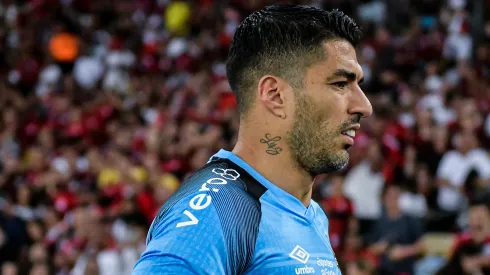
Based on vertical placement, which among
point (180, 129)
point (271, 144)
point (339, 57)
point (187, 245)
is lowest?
point (180, 129)

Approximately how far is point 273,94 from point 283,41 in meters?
0.16

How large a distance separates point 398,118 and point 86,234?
437 cm

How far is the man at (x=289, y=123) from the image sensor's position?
209 centimetres

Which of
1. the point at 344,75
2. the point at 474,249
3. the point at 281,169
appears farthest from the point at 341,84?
the point at 474,249

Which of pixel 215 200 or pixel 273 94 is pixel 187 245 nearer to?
pixel 215 200

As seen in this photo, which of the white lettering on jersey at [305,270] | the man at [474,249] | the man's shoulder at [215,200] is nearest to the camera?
the man's shoulder at [215,200]

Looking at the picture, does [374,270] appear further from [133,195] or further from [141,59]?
[141,59]

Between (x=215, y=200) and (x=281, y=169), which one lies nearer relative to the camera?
(x=215, y=200)

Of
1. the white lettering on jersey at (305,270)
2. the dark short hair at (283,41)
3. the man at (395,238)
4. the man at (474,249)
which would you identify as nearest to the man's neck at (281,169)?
the dark short hair at (283,41)

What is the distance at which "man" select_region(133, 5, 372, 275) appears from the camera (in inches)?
82.1

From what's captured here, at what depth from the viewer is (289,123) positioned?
2215 millimetres

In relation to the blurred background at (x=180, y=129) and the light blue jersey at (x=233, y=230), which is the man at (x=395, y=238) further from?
the light blue jersey at (x=233, y=230)

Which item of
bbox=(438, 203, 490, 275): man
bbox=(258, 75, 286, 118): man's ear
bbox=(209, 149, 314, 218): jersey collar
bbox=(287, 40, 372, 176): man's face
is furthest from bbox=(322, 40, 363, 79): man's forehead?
bbox=(438, 203, 490, 275): man

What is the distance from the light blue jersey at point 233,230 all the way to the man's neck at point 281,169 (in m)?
0.03
